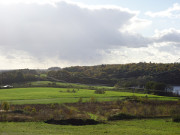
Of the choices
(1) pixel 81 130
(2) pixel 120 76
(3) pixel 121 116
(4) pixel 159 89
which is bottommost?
(3) pixel 121 116

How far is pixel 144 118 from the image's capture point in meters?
32.8

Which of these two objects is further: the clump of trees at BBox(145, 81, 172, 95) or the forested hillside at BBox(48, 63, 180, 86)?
the forested hillside at BBox(48, 63, 180, 86)

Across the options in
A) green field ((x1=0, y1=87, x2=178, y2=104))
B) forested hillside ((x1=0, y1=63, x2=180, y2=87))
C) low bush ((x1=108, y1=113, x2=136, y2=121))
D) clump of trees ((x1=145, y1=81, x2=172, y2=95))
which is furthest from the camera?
forested hillside ((x1=0, y1=63, x2=180, y2=87))

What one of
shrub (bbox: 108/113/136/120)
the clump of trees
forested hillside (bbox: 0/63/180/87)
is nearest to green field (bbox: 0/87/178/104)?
the clump of trees

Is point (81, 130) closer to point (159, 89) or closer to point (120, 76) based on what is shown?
point (159, 89)

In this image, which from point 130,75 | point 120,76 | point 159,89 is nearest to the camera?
point 159,89

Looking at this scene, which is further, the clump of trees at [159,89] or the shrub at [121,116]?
the clump of trees at [159,89]

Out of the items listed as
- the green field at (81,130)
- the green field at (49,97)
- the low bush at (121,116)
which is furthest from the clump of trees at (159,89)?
the green field at (81,130)

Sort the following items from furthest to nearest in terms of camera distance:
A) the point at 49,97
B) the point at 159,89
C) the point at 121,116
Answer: the point at 159,89, the point at 49,97, the point at 121,116

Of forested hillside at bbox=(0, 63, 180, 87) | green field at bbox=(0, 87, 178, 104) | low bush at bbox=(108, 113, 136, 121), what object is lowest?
low bush at bbox=(108, 113, 136, 121)

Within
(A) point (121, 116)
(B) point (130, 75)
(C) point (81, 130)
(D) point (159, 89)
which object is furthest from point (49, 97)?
(B) point (130, 75)

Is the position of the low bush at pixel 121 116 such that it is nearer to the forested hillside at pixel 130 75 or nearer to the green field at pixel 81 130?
the green field at pixel 81 130

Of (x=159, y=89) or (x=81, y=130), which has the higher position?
(x=159, y=89)

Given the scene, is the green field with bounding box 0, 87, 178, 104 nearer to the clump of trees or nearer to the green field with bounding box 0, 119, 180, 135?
the clump of trees
